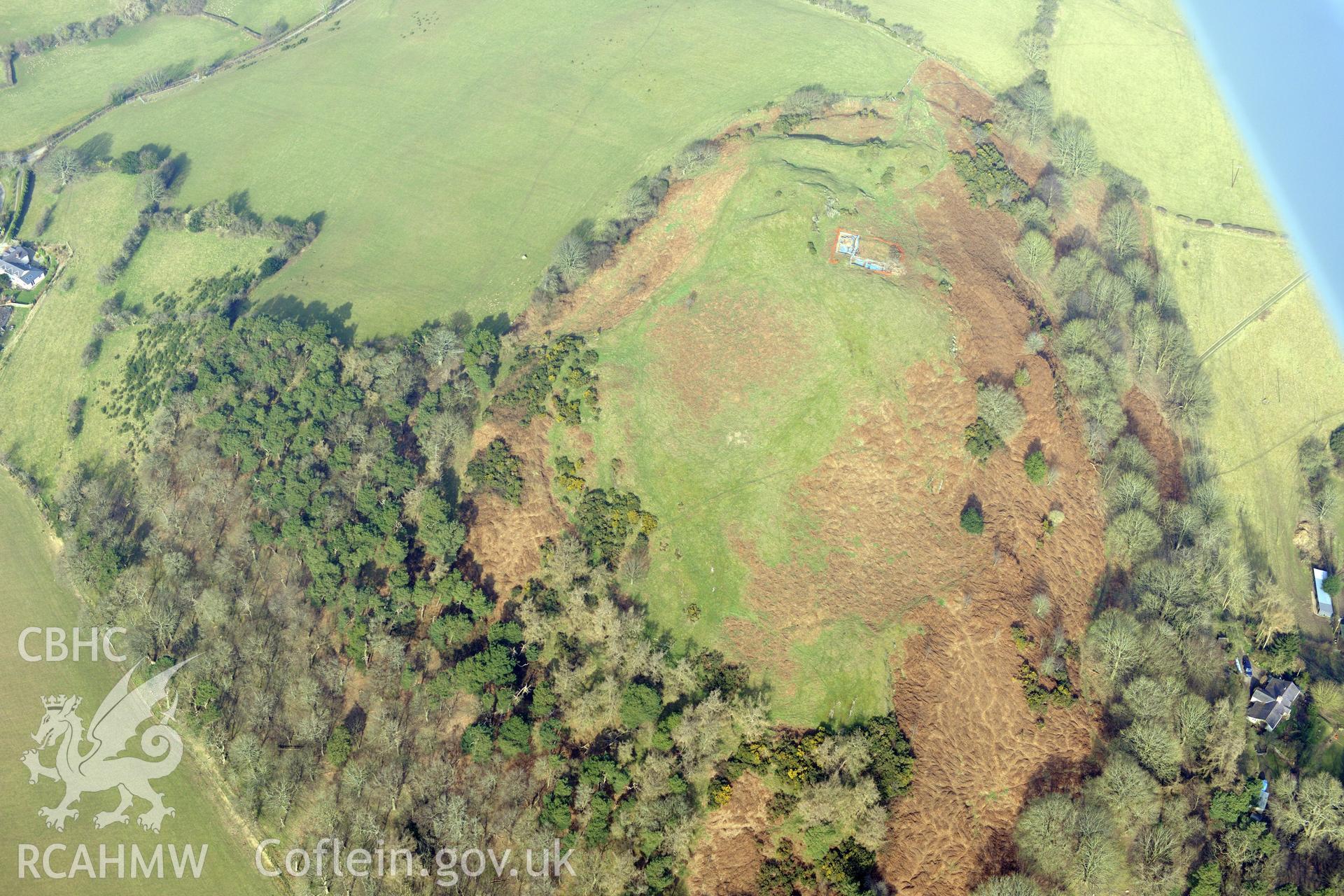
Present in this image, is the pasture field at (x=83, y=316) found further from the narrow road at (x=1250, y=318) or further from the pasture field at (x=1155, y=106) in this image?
the pasture field at (x=1155, y=106)

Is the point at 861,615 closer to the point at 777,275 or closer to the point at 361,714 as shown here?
the point at 777,275

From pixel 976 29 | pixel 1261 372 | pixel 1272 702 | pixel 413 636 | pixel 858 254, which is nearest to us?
pixel 1272 702

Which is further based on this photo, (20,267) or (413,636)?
(20,267)

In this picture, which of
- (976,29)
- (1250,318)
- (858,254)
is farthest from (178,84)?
(1250,318)

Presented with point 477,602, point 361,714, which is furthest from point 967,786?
point 361,714

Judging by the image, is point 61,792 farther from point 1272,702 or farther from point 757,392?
point 1272,702
